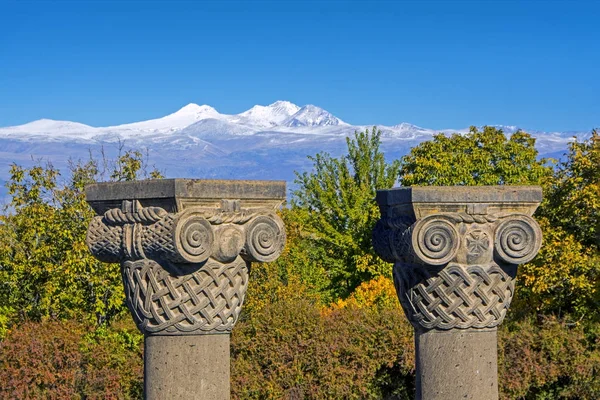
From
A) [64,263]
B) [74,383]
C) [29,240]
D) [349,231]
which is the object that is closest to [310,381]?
[74,383]

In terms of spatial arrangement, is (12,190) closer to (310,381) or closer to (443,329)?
(310,381)

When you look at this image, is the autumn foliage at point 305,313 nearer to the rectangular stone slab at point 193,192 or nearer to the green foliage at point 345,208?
the green foliage at point 345,208

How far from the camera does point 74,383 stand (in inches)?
691

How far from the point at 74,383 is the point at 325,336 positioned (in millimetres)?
4908

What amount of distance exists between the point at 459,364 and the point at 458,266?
712mm

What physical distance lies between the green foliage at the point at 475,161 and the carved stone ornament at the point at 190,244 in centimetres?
2834

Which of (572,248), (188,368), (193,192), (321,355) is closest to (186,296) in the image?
(188,368)

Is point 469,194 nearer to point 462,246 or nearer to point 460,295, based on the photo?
point 462,246

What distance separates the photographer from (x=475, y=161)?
3625 cm

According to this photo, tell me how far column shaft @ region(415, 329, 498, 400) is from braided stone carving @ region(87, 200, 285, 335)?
1327 mm

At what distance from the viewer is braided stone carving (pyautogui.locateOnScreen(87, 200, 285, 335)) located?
6301mm

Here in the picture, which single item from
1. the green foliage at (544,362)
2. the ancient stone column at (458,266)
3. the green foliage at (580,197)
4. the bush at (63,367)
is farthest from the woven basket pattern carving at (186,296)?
the green foliage at (580,197)

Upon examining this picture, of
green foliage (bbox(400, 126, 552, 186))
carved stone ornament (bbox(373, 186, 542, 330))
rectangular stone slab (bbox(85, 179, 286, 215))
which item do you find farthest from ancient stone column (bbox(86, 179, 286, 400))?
green foliage (bbox(400, 126, 552, 186))

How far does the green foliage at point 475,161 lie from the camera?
115 feet
